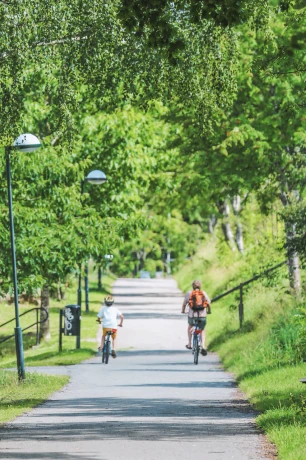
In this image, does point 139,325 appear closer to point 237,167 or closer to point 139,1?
point 237,167

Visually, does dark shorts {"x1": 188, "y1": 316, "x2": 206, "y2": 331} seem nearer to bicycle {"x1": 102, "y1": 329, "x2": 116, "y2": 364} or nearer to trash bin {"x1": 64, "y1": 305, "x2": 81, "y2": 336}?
bicycle {"x1": 102, "y1": 329, "x2": 116, "y2": 364}

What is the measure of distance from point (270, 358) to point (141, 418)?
21.2ft

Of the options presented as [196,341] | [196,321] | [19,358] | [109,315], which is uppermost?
[109,315]

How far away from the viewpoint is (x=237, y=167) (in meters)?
30.5

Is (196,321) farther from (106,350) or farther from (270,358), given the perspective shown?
(270,358)

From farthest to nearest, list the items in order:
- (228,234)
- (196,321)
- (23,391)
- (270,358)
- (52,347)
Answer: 1. (228,234)
2. (52,347)
3. (196,321)
4. (270,358)
5. (23,391)

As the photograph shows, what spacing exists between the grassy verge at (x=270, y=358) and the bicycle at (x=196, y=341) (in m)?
0.61

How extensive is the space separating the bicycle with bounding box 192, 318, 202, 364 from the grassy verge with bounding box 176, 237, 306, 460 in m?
0.61

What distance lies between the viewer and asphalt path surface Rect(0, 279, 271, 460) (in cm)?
1074

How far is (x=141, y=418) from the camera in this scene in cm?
1368

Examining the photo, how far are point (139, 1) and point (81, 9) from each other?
4.65m

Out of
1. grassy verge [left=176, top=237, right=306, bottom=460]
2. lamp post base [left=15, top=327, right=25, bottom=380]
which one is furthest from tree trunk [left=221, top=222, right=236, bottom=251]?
lamp post base [left=15, top=327, right=25, bottom=380]

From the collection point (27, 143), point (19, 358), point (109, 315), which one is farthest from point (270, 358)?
point (109, 315)

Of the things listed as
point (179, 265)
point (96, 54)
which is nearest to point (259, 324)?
point (96, 54)
